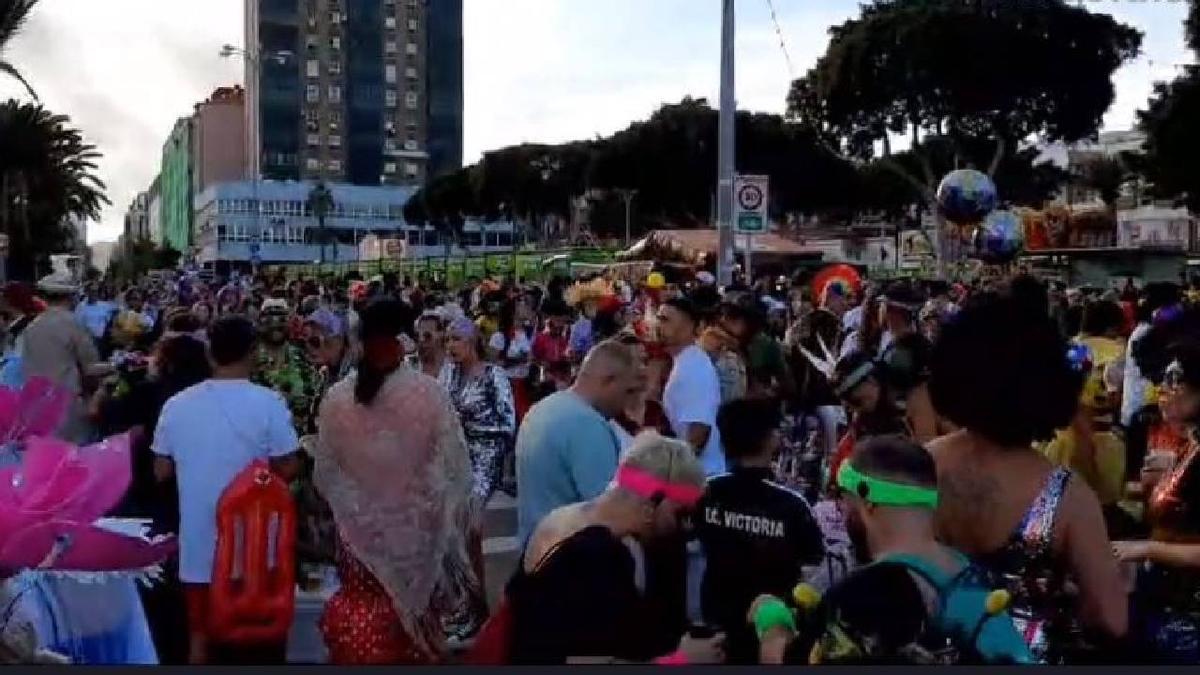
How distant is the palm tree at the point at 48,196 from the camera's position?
4094cm

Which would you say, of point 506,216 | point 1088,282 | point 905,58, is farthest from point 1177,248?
point 506,216

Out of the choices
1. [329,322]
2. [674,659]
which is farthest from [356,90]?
[674,659]

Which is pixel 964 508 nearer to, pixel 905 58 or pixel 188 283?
pixel 188 283

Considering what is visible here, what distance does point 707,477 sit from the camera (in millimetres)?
5180

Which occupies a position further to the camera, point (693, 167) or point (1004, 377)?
point (693, 167)

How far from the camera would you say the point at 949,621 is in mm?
2842

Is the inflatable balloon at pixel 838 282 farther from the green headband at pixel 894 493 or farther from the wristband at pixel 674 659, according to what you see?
the green headband at pixel 894 493

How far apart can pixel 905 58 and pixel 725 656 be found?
39.3m

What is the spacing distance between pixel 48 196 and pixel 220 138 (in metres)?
105

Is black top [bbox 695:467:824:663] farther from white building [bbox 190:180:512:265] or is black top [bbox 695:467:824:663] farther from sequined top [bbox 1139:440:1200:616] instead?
white building [bbox 190:180:512:265]

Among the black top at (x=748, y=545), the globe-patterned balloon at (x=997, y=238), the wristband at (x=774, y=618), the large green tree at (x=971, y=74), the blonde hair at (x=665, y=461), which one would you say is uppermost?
the large green tree at (x=971, y=74)

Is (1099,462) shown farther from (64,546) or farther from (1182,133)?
(1182,133)

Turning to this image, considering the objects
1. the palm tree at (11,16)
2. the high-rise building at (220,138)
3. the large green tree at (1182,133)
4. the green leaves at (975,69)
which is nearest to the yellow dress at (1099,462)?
the palm tree at (11,16)

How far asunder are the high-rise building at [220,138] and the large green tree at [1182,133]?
408 ft
